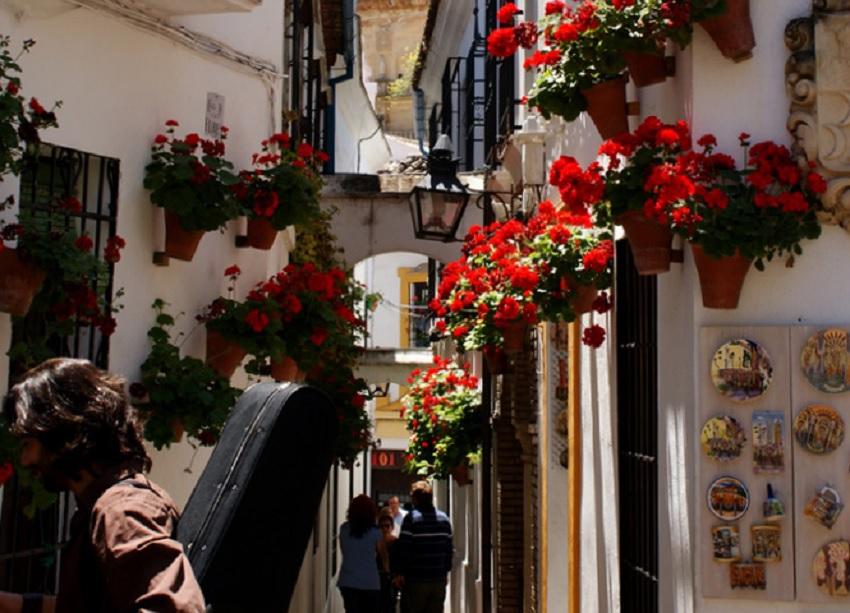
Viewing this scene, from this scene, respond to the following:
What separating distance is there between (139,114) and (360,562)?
5760 mm

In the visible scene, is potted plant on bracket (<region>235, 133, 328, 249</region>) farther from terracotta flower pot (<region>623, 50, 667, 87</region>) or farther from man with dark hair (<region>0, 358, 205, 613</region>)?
man with dark hair (<region>0, 358, 205, 613</region>)

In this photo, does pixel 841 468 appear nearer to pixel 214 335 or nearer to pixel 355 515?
pixel 214 335

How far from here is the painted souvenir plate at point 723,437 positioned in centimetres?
523

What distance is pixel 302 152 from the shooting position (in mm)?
9203

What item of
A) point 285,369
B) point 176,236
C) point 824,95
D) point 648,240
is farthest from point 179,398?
point 824,95

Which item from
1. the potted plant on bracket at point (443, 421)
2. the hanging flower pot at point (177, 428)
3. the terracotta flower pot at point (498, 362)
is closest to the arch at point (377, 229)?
the potted plant on bracket at point (443, 421)

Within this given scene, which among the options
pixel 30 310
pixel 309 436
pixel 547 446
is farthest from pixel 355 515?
pixel 309 436

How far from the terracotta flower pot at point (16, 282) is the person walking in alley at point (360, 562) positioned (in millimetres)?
6725

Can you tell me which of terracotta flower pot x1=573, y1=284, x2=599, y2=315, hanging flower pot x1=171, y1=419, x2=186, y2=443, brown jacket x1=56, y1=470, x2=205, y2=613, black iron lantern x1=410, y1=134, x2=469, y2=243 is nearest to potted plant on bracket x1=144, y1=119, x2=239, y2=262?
hanging flower pot x1=171, y1=419, x2=186, y2=443

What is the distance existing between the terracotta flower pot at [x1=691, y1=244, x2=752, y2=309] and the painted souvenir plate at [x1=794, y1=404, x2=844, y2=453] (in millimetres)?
493

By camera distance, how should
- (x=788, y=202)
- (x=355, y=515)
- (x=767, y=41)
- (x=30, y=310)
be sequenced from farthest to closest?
(x=355, y=515) → (x=30, y=310) → (x=767, y=41) → (x=788, y=202)

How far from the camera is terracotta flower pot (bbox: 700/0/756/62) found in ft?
17.2

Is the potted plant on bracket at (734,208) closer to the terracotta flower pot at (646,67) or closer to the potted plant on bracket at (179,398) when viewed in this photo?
the terracotta flower pot at (646,67)

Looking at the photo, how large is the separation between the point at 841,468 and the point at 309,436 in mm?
2651
